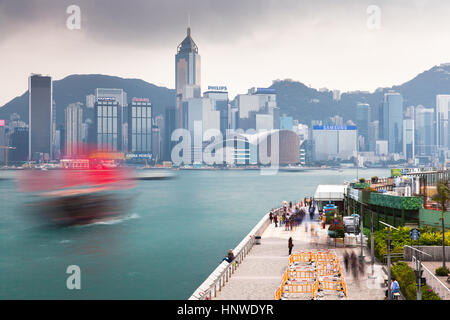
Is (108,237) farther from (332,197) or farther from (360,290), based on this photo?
(360,290)

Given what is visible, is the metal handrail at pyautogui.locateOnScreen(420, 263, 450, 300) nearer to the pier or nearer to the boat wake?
the pier

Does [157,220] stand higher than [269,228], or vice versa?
[269,228]

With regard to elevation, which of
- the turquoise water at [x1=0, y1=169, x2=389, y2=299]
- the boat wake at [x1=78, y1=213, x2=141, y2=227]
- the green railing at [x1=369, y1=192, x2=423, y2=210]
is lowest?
the boat wake at [x1=78, y1=213, x2=141, y2=227]

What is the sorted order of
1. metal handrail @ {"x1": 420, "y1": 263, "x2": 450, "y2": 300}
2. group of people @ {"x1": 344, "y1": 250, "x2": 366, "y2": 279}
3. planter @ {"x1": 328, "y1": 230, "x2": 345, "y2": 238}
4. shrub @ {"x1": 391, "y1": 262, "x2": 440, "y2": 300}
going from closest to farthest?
shrub @ {"x1": 391, "y1": 262, "x2": 440, "y2": 300} → metal handrail @ {"x1": 420, "y1": 263, "x2": 450, "y2": 300} → group of people @ {"x1": 344, "y1": 250, "x2": 366, "y2": 279} → planter @ {"x1": 328, "y1": 230, "x2": 345, "y2": 238}

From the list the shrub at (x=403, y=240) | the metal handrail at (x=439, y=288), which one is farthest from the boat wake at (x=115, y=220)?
the metal handrail at (x=439, y=288)

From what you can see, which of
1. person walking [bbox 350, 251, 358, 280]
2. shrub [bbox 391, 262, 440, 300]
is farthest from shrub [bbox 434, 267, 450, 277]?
person walking [bbox 350, 251, 358, 280]

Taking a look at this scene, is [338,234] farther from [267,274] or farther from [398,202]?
[267,274]

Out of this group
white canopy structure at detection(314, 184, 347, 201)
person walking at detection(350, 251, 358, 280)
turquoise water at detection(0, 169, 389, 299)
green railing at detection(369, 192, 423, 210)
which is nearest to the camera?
person walking at detection(350, 251, 358, 280)
